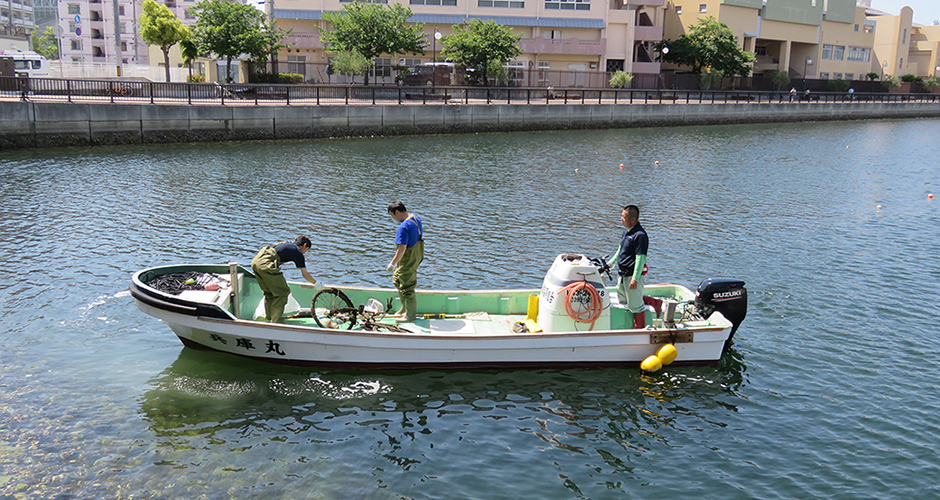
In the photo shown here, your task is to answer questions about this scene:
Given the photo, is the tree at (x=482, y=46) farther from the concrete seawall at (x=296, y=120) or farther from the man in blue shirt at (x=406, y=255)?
the man in blue shirt at (x=406, y=255)

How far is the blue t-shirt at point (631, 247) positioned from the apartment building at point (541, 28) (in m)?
55.5

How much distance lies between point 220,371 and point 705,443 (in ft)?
24.5

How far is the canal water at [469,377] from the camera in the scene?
919 cm

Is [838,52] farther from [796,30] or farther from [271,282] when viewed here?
[271,282]

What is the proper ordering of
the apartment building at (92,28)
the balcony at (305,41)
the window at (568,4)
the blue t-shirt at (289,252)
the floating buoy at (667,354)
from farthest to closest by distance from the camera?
the apartment building at (92,28) < the window at (568,4) < the balcony at (305,41) < the floating buoy at (667,354) < the blue t-shirt at (289,252)

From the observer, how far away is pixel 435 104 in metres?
46.8

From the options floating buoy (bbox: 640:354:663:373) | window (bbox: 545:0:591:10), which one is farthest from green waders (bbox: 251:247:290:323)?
window (bbox: 545:0:591:10)

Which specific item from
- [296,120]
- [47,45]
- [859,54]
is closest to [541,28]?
[296,120]

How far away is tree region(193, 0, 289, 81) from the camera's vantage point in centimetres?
5041

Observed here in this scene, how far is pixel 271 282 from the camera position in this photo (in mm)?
11438

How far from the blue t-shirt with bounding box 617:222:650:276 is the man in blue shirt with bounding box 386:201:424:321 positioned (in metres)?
3.20

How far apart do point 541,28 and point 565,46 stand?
113 inches

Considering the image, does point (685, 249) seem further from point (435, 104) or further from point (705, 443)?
point (435, 104)

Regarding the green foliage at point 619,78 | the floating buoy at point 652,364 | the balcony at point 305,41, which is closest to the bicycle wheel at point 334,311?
the floating buoy at point 652,364
